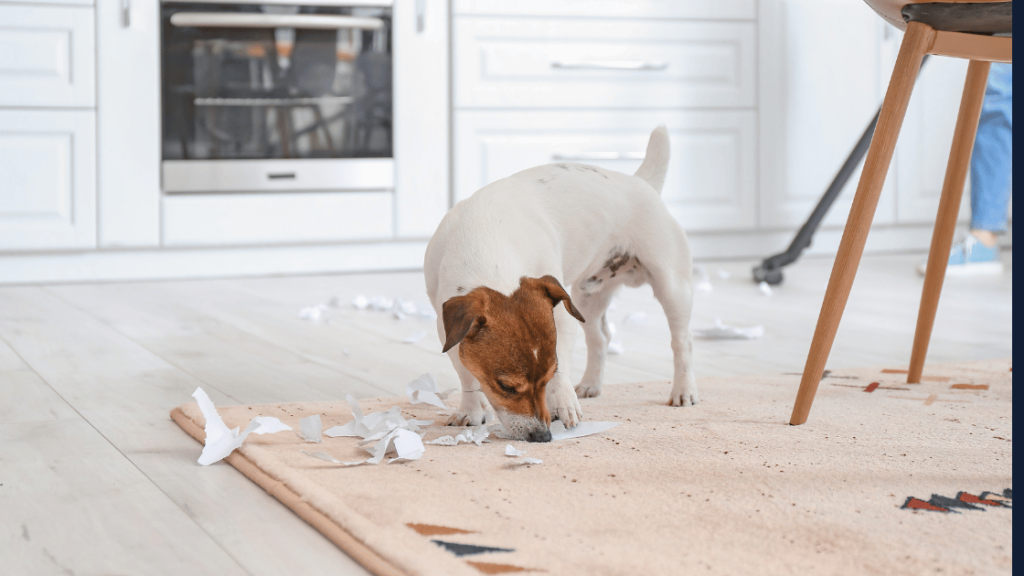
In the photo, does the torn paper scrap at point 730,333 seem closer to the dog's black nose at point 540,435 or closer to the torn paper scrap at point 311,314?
the torn paper scrap at point 311,314

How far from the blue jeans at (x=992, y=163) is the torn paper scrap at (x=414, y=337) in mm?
2458

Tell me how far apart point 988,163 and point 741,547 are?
3.34 m

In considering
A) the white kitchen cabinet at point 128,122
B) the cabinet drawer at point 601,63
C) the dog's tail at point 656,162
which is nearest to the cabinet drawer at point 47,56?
the white kitchen cabinet at point 128,122

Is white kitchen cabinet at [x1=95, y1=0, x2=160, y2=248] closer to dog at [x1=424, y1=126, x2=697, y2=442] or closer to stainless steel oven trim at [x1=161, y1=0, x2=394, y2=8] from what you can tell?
stainless steel oven trim at [x1=161, y1=0, x2=394, y2=8]

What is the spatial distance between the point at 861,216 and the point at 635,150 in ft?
8.54

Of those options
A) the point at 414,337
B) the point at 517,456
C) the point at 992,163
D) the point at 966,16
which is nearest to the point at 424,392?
the point at 517,456

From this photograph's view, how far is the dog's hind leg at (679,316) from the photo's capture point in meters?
1.67

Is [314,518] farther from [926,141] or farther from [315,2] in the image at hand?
[926,141]

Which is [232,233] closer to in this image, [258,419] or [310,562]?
[258,419]

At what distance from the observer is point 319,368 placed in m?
2.02

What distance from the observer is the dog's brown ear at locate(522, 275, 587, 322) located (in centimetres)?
137

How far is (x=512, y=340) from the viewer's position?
1.32 m

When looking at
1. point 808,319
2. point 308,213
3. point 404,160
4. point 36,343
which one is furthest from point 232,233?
point 808,319

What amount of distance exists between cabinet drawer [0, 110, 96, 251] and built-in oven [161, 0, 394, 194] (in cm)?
Result: 27
